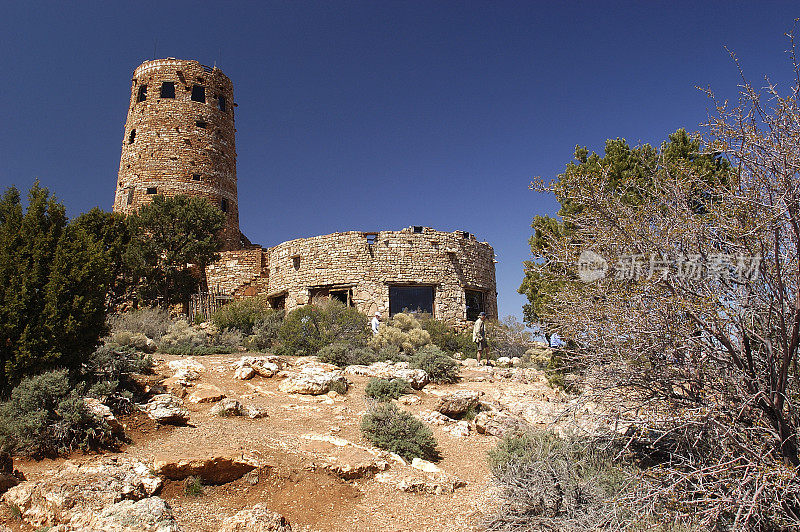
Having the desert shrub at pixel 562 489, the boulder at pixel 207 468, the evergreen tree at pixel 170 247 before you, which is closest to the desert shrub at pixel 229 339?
the evergreen tree at pixel 170 247

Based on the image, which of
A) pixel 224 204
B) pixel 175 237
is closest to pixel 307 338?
pixel 175 237

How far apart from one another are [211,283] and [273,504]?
16826 mm

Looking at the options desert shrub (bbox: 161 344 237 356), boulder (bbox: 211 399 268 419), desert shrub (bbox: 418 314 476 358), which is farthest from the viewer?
desert shrub (bbox: 418 314 476 358)

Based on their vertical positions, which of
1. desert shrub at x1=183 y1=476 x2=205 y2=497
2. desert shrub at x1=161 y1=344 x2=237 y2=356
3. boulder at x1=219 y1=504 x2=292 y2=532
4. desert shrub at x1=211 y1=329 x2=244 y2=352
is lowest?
boulder at x1=219 y1=504 x2=292 y2=532

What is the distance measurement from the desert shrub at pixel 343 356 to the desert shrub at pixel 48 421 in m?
5.76

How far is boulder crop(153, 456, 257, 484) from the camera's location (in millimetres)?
5309

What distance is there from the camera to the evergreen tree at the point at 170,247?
17.4 m

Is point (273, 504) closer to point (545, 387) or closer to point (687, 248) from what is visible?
point (687, 248)

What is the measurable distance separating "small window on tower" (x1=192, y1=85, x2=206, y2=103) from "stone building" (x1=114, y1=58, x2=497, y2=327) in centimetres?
5

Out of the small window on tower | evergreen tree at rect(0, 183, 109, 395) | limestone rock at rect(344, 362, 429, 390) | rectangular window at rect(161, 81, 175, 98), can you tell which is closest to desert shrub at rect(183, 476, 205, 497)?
evergreen tree at rect(0, 183, 109, 395)

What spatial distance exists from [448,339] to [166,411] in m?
10.7

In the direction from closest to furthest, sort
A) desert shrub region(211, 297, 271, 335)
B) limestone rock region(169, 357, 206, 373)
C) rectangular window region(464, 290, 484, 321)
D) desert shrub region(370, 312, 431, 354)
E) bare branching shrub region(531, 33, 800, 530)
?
1. bare branching shrub region(531, 33, 800, 530)
2. limestone rock region(169, 357, 206, 373)
3. desert shrub region(370, 312, 431, 354)
4. desert shrub region(211, 297, 271, 335)
5. rectangular window region(464, 290, 484, 321)

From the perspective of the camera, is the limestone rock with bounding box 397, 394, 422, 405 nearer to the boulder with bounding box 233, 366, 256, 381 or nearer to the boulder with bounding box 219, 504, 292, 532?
the boulder with bounding box 233, 366, 256, 381

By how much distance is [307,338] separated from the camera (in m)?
12.7
